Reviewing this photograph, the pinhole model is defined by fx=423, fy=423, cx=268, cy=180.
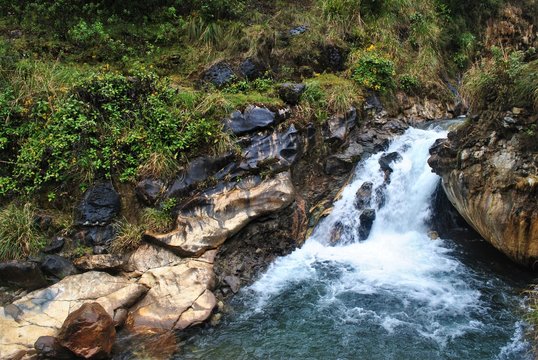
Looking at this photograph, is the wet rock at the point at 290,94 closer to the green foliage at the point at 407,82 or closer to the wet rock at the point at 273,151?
the wet rock at the point at 273,151

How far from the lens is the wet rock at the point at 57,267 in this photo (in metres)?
6.41

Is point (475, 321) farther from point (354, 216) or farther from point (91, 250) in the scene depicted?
point (91, 250)

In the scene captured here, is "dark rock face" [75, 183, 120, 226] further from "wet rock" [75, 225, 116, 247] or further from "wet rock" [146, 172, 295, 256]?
"wet rock" [146, 172, 295, 256]

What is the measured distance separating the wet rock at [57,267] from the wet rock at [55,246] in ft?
0.67

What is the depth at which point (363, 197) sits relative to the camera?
325 inches

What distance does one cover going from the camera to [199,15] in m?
10.1

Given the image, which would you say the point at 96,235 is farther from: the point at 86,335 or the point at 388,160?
the point at 388,160

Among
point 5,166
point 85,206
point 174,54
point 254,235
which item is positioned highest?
point 174,54

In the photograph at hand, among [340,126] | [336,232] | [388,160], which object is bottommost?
[336,232]

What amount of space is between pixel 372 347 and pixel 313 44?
7264 mm

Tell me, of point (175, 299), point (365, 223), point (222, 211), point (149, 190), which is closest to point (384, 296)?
point (365, 223)

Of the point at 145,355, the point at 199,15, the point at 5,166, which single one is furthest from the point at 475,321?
the point at 199,15

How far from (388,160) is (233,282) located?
13.5ft

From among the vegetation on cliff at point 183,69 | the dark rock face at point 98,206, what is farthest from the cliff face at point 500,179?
the dark rock face at point 98,206
